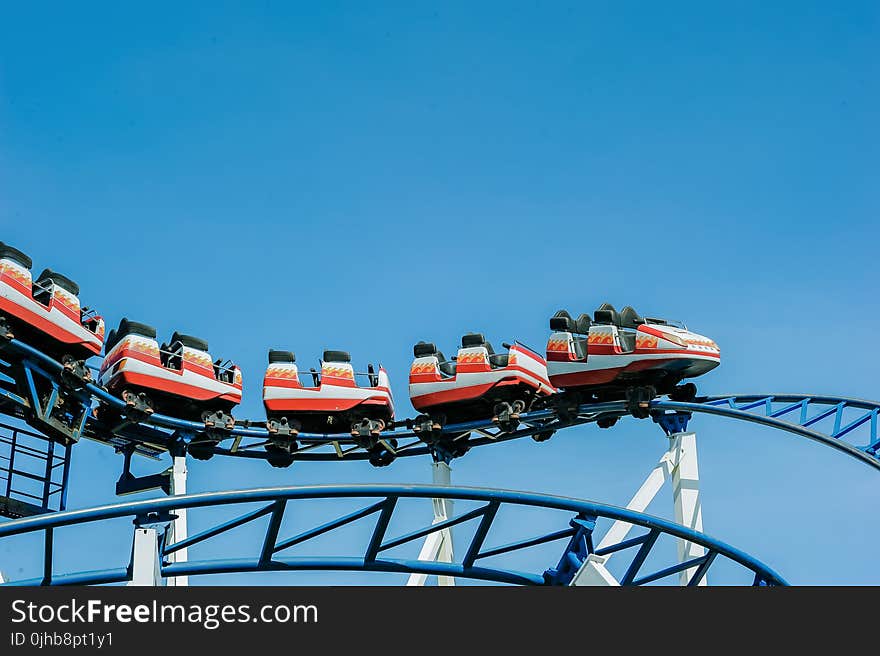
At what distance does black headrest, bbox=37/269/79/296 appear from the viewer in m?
15.2

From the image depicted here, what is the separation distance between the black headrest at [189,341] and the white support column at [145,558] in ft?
28.3

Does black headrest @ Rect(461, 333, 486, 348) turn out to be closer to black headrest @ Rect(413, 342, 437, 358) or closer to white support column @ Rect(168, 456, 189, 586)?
black headrest @ Rect(413, 342, 437, 358)

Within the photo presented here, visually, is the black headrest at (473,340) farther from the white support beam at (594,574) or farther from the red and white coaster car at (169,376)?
the white support beam at (594,574)

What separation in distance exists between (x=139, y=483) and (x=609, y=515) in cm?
890

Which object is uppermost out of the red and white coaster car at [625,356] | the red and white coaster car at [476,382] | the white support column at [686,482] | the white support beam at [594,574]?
the red and white coaster car at [476,382]

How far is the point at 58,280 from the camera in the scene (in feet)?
50.1

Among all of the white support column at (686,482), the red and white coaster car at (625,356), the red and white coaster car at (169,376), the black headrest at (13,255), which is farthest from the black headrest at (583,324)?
the black headrest at (13,255)

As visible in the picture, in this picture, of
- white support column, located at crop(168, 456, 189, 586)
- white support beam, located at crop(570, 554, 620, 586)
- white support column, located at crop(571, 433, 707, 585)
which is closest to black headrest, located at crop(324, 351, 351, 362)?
white support column, located at crop(168, 456, 189, 586)

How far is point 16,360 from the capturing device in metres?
14.8

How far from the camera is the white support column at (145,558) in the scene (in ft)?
27.9

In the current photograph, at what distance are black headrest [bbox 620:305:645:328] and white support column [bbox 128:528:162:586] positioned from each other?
8721 millimetres

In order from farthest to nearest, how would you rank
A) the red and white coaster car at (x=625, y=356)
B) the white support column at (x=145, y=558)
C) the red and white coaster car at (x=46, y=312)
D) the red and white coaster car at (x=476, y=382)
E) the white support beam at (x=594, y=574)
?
the red and white coaster car at (x=476, y=382) < the red and white coaster car at (x=625, y=356) < the red and white coaster car at (x=46, y=312) < the white support beam at (x=594, y=574) < the white support column at (x=145, y=558)
